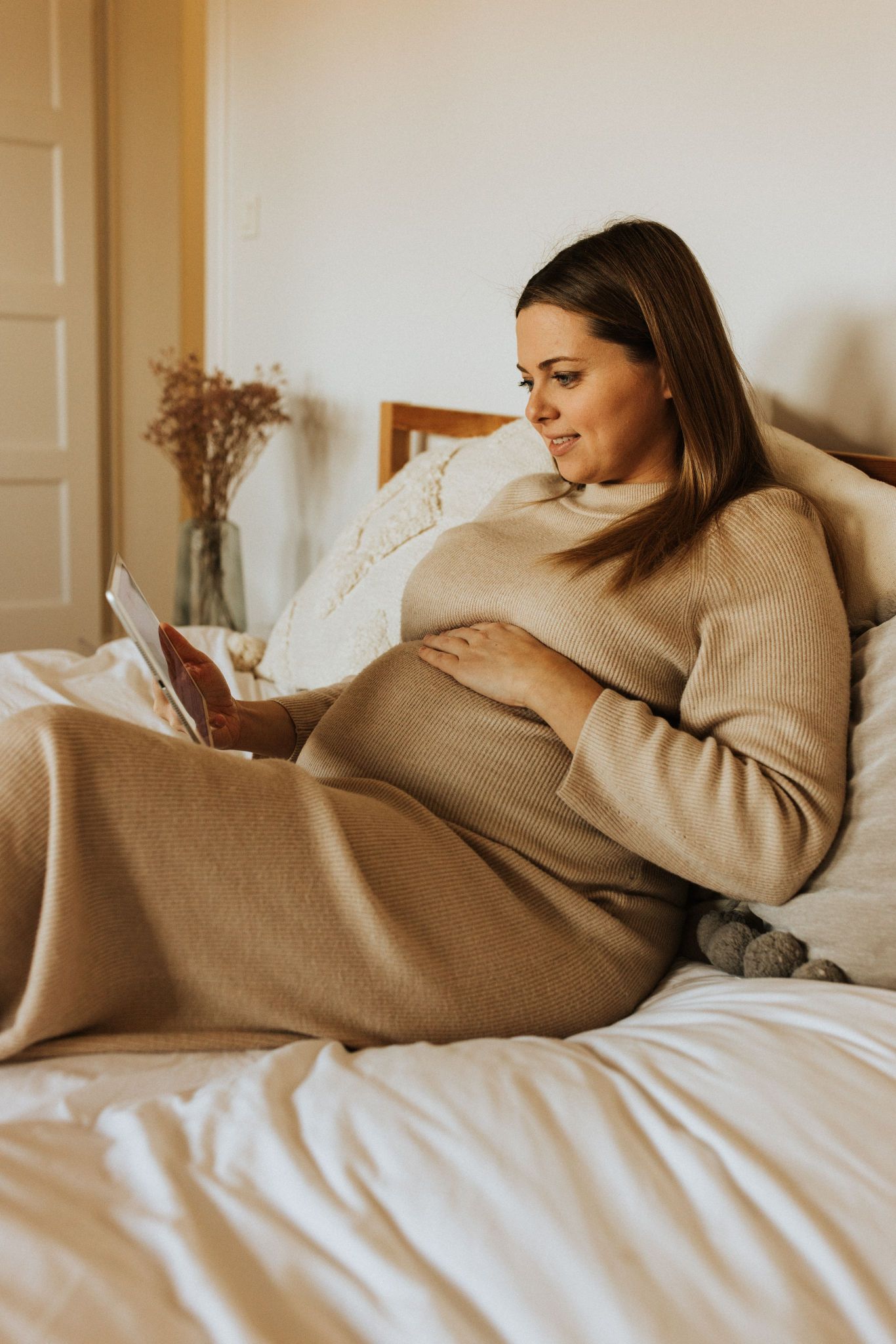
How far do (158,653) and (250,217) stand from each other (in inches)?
88.9

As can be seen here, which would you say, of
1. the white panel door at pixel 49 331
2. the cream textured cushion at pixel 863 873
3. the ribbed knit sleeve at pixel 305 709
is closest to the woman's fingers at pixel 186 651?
the ribbed knit sleeve at pixel 305 709

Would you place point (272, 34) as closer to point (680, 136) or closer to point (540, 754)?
point (680, 136)

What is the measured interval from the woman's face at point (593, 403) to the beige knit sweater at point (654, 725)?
0.13ft

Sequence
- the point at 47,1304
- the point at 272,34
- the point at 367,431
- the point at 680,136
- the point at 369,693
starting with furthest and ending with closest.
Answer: the point at 272,34, the point at 367,431, the point at 680,136, the point at 369,693, the point at 47,1304

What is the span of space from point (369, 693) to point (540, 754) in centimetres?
22

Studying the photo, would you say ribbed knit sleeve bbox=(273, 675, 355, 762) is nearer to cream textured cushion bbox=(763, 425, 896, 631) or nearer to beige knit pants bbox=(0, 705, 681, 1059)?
beige knit pants bbox=(0, 705, 681, 1059)

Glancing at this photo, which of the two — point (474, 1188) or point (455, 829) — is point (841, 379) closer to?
point (455, 829)

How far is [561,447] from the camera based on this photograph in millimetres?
1259

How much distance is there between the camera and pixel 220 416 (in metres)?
2.56

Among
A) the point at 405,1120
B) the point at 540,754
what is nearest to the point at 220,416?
the point at 540,754

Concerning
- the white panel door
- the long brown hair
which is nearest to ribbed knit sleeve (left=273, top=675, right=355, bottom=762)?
the long brown hair

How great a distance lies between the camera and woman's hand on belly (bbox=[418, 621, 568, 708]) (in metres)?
1.10

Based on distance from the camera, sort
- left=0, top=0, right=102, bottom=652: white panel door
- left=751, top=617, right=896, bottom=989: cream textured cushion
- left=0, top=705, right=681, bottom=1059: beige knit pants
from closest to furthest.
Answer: left=0, top=705, right=681, bottom=1059: beige knit pants → left=751, top=617, right=896, bottom=989: cream textured cushion → left=0, top=0, right=102, bottom=652: white panel door

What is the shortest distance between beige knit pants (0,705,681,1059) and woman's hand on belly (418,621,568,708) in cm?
20
